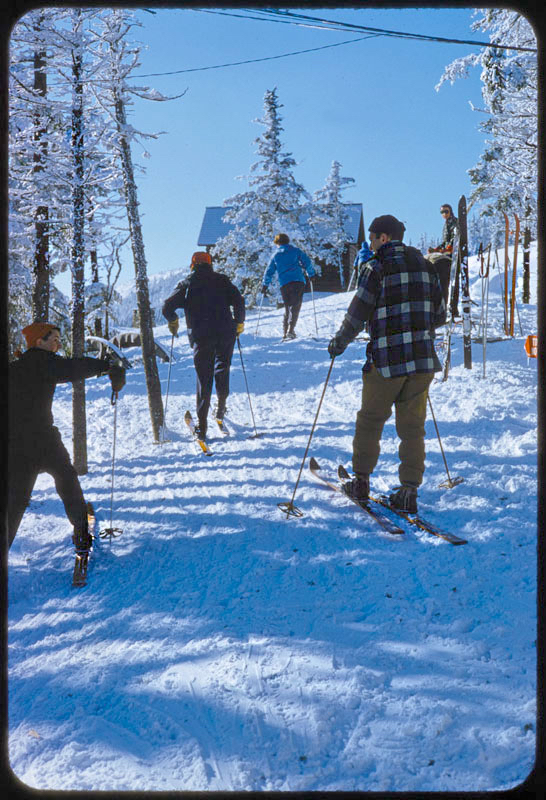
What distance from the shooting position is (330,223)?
981 inches

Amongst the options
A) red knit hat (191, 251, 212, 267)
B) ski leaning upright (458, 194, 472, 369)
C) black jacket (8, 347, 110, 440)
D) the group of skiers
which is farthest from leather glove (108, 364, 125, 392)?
ski leaning upright (458, 194, 472, 369)

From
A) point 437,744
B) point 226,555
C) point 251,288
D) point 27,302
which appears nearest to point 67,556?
point 226,555

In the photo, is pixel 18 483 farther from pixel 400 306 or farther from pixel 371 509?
pixel 400 306

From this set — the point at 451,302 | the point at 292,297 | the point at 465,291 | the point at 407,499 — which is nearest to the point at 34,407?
the point at 407,499

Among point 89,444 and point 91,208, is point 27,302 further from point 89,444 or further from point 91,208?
point 89,444

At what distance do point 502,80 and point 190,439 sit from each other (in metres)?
6.41

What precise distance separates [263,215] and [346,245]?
8720mm

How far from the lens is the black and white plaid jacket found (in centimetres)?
368

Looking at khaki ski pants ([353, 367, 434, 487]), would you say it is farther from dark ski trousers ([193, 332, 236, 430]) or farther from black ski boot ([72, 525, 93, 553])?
dark ski trousers ([193, 332, 236, 430])

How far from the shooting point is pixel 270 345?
42.1 ft

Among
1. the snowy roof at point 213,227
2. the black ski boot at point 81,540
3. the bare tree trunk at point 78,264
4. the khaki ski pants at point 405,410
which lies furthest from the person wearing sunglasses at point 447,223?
the snowy roof at point 213,227

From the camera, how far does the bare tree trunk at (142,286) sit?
26.2ft

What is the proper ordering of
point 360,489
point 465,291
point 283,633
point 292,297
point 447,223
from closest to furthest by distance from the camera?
point 283,633 → point 360,489 → point 465,291 → point 447,223 → point 292,297

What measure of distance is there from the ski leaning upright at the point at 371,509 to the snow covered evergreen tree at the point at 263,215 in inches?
614
